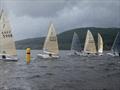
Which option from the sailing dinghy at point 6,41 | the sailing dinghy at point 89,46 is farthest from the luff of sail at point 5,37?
the sailing dinghy at point 89,46

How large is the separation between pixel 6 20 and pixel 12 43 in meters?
5.34

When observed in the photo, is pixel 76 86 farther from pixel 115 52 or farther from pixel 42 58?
pixel 115 52

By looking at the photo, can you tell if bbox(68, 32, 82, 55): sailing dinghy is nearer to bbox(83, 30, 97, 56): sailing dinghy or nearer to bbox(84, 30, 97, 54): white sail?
bbox(83, 30, 97, 56): sailing dinghy

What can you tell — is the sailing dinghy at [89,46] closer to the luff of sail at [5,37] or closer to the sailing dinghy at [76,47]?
the sailing dinghy at [76,47]

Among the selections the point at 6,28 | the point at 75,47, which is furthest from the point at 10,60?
the point at 75,47

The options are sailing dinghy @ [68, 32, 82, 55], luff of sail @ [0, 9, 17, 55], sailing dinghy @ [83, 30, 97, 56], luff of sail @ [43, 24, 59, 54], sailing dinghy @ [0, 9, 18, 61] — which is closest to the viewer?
sailing dinghy @ [0, 9, 18, 61]

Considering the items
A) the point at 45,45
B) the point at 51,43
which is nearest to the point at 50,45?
the point at 51,43

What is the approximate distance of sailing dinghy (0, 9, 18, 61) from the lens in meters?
65.9

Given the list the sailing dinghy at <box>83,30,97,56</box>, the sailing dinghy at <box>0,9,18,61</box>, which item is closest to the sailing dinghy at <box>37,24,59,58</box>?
the sailing dinghy at <box>0,9,18,61</box>

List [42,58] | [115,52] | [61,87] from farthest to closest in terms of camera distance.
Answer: [115,52] < [42,58] < [61,87]

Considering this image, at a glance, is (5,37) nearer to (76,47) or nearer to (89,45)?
(89,45)

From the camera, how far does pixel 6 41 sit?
66312mm

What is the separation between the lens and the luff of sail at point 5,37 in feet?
217

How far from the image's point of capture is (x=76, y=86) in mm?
29219
